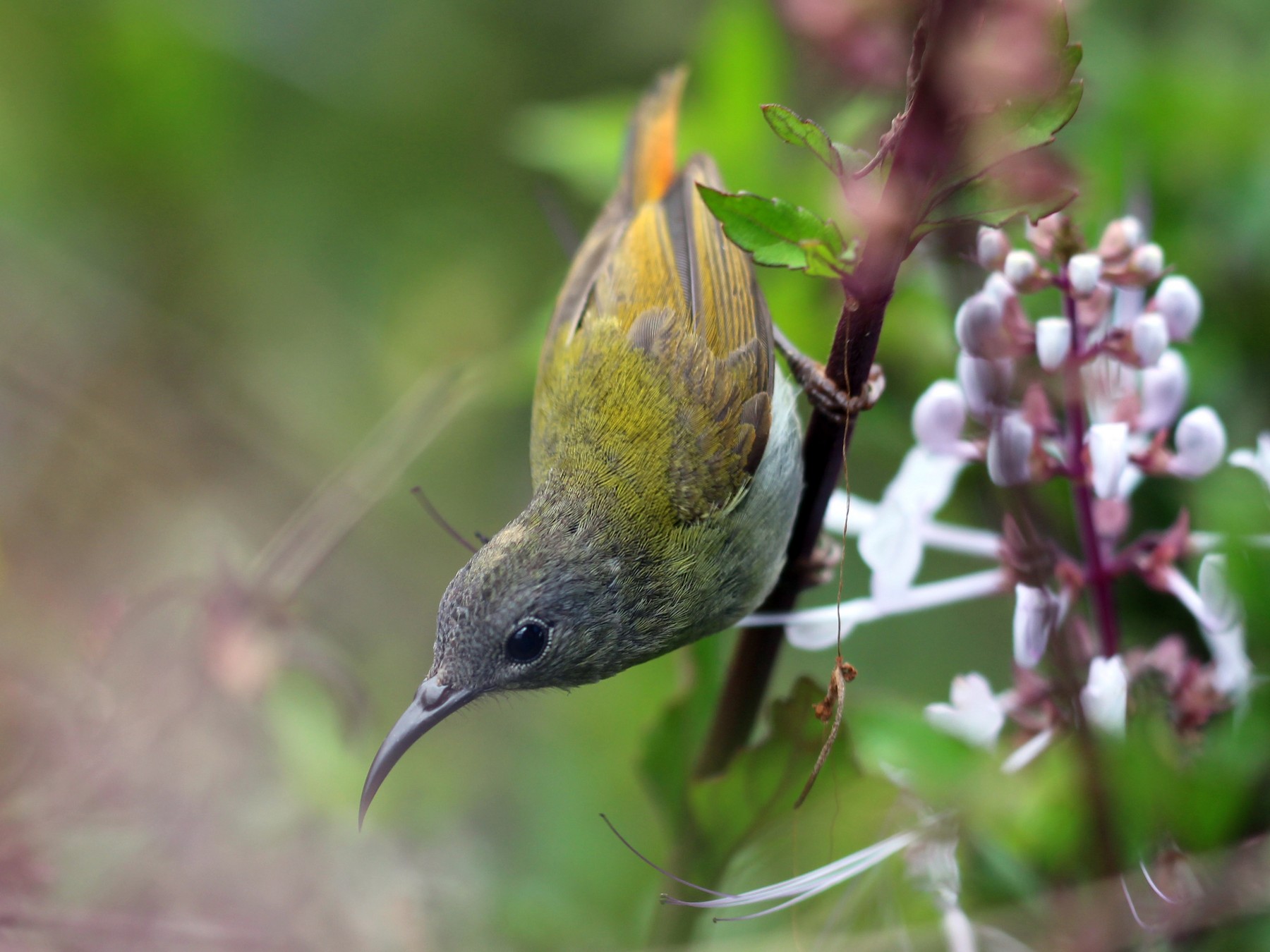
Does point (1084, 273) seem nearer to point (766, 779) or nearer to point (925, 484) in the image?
point (925, 484)

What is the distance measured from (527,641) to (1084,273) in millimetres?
911

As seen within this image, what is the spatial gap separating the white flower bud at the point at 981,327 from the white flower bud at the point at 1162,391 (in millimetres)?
217

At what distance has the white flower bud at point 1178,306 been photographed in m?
1.55

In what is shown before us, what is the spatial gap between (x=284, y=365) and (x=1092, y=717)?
3.41 metres

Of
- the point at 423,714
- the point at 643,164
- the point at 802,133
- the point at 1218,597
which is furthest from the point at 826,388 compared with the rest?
the point at 643,164

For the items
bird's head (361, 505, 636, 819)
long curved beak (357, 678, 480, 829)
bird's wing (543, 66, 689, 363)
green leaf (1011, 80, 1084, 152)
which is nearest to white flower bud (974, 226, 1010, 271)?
green leaf (1011, 80, 1084, 152)

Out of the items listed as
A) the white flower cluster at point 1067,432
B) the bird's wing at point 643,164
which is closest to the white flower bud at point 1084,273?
the white flower cluster at point 1067,432

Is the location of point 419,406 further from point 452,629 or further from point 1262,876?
point 1262,876

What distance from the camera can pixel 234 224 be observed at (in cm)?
422

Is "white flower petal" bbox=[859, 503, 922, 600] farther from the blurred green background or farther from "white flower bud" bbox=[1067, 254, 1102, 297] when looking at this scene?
"white flower bud" bbox=[1067, 254, 1102, 297]

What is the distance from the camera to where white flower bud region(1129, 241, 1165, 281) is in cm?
151

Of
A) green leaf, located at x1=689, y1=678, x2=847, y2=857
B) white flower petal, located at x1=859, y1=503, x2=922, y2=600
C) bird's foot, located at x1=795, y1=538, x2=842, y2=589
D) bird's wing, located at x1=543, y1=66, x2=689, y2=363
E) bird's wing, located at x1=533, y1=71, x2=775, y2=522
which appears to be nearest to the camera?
green leaf, located at x1=689, y1=678, x2=847, y2=857

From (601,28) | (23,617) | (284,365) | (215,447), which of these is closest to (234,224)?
(284,365)

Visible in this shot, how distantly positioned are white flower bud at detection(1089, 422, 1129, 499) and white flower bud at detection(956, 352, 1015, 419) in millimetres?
123
